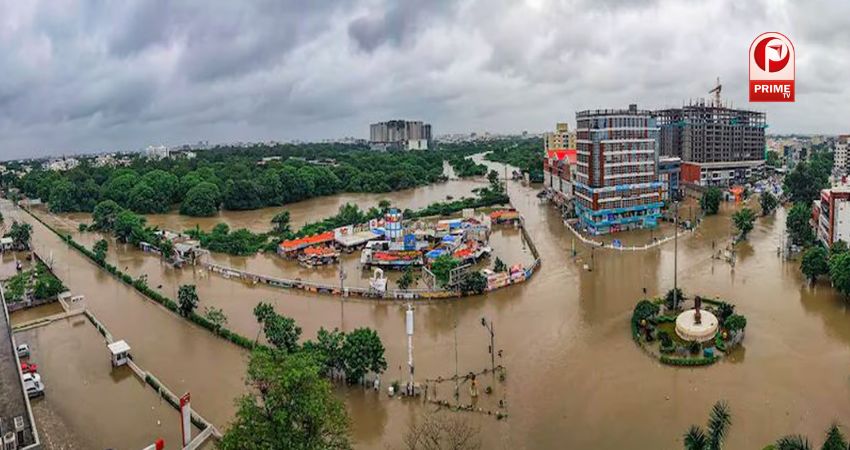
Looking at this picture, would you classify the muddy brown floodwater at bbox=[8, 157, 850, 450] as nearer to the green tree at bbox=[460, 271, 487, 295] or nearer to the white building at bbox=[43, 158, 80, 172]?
the green tree at bbox=[460, 271, 487, 295]

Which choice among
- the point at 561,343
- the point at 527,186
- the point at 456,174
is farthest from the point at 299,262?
the point at 456,174

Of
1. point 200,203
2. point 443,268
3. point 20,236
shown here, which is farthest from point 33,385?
point 200,203

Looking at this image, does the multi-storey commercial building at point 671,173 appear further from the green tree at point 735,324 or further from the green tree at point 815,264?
the green tree at point 735,324

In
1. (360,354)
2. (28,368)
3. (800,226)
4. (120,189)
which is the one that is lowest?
(28,368)

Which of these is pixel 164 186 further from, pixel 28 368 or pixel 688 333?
pixel 688 333

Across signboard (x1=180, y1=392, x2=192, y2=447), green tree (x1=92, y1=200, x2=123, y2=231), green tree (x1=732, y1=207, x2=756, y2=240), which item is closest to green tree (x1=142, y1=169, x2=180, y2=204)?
green tree (x1=92, y1=200, x2=123, y2=231)

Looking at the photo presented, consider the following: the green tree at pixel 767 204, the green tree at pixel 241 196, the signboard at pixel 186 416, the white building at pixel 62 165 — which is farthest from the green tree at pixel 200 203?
the white building at pixel 62 165

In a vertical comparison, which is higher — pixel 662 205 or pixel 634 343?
pixel 662 205

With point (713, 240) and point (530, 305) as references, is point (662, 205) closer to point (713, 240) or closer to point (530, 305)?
point (713, 240)
